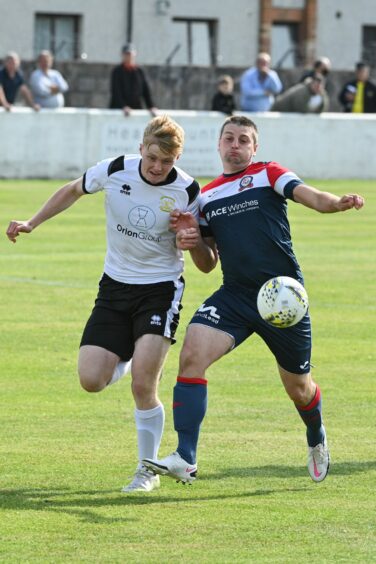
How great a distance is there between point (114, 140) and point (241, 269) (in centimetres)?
2124

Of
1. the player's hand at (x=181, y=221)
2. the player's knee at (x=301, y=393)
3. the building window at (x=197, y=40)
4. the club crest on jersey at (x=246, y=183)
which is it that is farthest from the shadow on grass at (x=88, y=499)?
the building window at (x=197, y=40)

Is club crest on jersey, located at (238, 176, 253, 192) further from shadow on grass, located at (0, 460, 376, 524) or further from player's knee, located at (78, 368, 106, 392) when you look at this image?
shadow on grass, located at (0, 460, 376, 524)

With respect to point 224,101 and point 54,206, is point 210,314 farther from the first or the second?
point 224,101

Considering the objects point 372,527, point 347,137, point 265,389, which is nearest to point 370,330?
point 265,389

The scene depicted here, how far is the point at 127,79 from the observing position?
96.7ft

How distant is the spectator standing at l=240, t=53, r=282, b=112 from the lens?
3086 cm

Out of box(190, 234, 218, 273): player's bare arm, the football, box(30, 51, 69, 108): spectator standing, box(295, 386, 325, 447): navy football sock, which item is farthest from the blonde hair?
box(30, 51, 69, 108): spectator standing

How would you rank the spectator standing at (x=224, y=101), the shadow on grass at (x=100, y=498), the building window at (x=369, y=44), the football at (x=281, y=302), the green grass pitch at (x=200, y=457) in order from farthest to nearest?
the building window at (x=369, y=44) → the spectator standing at (x=224, y=101) → the football at (x=281, y=302) → the shadow on grass at (x=100, y=498) → the green grass pitch at (x=200, y=457)

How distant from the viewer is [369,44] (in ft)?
175

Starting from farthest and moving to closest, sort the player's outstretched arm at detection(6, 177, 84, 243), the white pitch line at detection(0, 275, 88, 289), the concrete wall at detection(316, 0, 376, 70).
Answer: the concrete wall at detection(316, 0, 376, 70), the white pitch line at detection(0, 275, 88, 289), the player's outstretched arm at detection(6, 177, 84, 243)

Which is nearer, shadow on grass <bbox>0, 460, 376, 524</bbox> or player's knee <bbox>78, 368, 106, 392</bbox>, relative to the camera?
shadow on grass <bbox>0, 460, 376, 524</bbox>

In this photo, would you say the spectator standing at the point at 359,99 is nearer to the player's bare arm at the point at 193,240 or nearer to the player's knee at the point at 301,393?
the player's bare arm at the point at 193,240

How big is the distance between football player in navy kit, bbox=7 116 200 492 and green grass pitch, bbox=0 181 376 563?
49 centimetres

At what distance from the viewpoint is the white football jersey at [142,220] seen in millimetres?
7809
